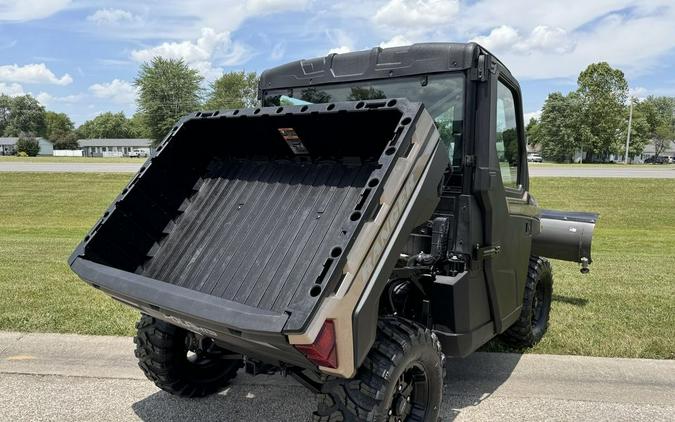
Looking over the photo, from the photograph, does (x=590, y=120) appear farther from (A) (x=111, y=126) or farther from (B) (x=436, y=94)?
(A) (x=111, y=126)

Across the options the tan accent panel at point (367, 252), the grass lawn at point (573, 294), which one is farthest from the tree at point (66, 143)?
the tan accent panel at point (367, 252)

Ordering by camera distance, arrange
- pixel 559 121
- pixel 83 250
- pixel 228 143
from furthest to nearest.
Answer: pixel 559 121 < pixel 228 143 < pixel 83 250

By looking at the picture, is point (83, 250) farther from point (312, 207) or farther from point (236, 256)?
point (312, 207)

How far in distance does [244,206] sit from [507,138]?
1.89m

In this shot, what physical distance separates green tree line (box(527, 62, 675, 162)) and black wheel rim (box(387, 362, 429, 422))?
178ft

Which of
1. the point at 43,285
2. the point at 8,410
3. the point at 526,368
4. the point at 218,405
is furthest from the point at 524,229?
the point at 43,285

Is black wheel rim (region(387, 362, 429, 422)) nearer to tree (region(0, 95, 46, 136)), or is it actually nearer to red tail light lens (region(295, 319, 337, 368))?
red tail light lens (region(295, 319, 337, 368))

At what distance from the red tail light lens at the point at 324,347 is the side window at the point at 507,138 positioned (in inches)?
78.3

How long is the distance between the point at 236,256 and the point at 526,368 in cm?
261

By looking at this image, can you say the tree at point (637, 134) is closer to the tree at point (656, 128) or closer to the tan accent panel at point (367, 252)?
the tree at point (656, 128)

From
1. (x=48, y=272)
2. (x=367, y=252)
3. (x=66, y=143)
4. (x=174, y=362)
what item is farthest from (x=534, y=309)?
(x=66, y=143)

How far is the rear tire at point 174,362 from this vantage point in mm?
3516

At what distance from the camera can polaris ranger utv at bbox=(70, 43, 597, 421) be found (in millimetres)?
2328

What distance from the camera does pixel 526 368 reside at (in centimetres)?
436
